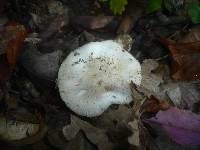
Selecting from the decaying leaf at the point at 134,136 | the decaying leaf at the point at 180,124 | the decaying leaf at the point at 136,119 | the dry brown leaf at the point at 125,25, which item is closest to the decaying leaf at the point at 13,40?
the dry brown leaf at the point at 125,25

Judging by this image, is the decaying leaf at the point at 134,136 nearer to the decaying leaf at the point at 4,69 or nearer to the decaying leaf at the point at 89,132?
the decaying leaf at the point at 89,132

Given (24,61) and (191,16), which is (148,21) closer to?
(191,16)

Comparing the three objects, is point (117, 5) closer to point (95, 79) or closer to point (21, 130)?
point (95, 79)

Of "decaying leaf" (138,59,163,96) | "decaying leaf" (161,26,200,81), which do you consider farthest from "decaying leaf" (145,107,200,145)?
"decaying leaf" (161,26,200,81)

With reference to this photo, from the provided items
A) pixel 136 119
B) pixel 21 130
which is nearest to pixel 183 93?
pixel 136 119

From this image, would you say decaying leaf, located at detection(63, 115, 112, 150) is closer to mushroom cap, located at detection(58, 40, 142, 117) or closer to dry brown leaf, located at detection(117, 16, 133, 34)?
mushroom cap, located at detection(58, 40, 142, 117)

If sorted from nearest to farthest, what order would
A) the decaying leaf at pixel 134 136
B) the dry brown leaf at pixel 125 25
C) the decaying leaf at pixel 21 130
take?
1. the decaying leaf at pixel 134 136
2. the decaying leaf at pixel 21 130
3. the dry brown leaf at pixel 125 25

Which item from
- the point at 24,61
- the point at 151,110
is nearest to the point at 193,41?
the point at 151,110
